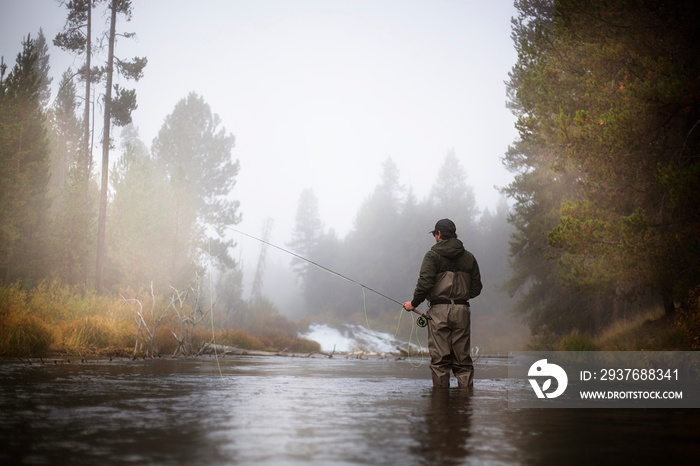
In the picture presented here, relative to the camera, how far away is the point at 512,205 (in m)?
33.1

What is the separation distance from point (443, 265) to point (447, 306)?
1.90 feet

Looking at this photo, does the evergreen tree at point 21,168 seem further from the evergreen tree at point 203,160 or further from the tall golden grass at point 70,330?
the evergreen tree at point 203,160

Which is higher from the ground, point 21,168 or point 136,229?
point 21,168

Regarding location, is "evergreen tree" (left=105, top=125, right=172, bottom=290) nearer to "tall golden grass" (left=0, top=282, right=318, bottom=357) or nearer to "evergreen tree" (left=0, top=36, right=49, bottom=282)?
"evergreen tree" (left=0, top=36, right=49, bottom=282)

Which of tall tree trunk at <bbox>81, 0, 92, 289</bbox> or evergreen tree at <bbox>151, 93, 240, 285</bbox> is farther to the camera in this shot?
evergreen tree at <bbox>151, 93, 240, 285</bbox>

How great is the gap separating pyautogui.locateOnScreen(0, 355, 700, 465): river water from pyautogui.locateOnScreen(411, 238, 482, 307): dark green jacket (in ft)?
5.39

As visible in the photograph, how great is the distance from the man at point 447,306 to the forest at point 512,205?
4.08 metres

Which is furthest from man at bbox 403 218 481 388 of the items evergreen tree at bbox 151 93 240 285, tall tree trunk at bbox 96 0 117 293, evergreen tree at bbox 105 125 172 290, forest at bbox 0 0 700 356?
evergreen tree at bbox 151 93 240 285

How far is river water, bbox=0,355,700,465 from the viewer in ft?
9.20

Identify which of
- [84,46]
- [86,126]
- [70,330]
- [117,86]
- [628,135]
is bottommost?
[70,330]

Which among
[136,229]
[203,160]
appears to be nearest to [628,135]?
[136,229]

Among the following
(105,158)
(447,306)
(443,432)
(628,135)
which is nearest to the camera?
(443,432)

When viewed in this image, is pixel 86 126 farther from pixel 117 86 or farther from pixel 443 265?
pixel 443 265

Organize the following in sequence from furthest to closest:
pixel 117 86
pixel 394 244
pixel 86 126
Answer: pixel 394 244
pixel 117 86
pixel 86 126
